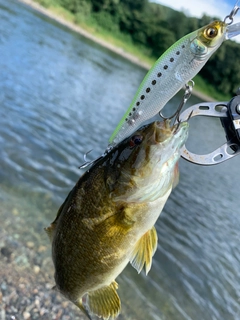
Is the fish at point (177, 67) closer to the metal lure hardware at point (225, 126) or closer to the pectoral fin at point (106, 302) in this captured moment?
the metal lure hardware at point (225, 126)

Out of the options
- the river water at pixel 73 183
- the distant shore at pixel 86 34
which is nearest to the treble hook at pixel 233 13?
the river water at pixel 73 183

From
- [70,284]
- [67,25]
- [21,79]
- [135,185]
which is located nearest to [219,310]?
[70,284]

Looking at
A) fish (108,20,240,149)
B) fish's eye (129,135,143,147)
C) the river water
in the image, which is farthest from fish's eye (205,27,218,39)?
the river water

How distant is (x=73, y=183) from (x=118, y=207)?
6.60 metres

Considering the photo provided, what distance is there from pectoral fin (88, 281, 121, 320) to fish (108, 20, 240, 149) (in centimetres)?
120

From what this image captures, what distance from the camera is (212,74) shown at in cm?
5878

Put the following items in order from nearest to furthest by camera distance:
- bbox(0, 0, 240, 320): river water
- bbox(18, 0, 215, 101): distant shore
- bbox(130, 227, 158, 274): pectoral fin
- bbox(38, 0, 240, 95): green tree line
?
bbox(130, 227, 158, 274): pectoral fin, bbox(0, 0, 240, 320): river water, bbox(18, 0, 215, 101): distant shore, bbox(38, 0, 240, 95): green tree line

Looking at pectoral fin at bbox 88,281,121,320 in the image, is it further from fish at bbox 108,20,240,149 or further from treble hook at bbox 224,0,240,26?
treble hook at bbox 224,0,240,26

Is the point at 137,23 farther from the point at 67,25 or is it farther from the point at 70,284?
the point at 70,284

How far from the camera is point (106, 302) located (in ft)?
8.52

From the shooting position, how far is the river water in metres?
6.22

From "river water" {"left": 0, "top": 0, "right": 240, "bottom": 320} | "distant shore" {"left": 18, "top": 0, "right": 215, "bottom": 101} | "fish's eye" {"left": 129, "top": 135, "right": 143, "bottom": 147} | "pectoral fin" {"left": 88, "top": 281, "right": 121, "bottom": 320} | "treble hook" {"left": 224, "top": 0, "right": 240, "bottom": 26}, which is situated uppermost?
"treble hook" {"left": 224, "top": 0, "right": 240, "bottom": 26}

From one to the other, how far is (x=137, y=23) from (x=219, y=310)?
59236 millimetres

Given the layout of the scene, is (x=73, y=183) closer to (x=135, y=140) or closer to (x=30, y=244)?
(x=30, y=244)
